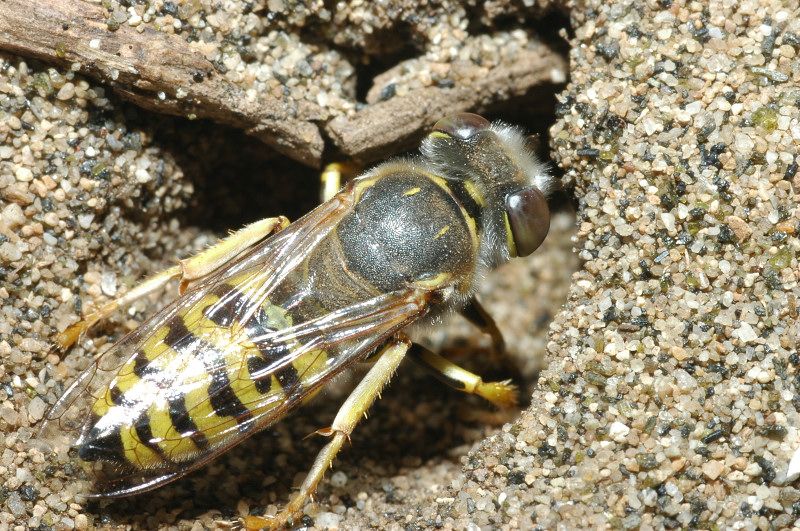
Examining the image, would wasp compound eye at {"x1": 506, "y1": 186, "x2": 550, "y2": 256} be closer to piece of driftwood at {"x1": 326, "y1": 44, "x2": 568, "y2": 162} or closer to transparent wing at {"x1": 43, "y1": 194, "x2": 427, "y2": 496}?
transparent wing at {"x1": 43, "y1": 194, "x2": 427, "y2": 496}

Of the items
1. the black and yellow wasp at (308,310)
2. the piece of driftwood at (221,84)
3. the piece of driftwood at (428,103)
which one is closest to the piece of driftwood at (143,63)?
the piece of driftwood at (221,84)

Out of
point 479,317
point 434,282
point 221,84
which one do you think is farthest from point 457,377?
point 221,84

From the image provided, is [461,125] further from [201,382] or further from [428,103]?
[201,382]

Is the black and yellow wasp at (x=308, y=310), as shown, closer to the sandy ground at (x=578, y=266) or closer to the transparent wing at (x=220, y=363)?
the transparent wing at (x=220, y=363)

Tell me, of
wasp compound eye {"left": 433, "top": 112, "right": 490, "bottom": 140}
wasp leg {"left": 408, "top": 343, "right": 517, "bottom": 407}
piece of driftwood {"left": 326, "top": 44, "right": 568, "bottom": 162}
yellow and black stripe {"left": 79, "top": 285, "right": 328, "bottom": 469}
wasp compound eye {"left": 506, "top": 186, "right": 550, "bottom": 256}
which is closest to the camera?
yellow and black stripe {"left": 79, "top": 285, "right": 328, "bottom": 469}

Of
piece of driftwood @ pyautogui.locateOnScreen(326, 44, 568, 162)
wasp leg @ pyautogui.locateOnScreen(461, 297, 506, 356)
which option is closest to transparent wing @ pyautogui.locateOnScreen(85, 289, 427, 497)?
wasp leg @ pyautogui.locateOnScreen(461, 297, 506, 356)

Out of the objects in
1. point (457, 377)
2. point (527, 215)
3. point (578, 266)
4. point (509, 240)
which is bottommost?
point (457, 377)

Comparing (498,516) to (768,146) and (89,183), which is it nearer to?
(768,146)
